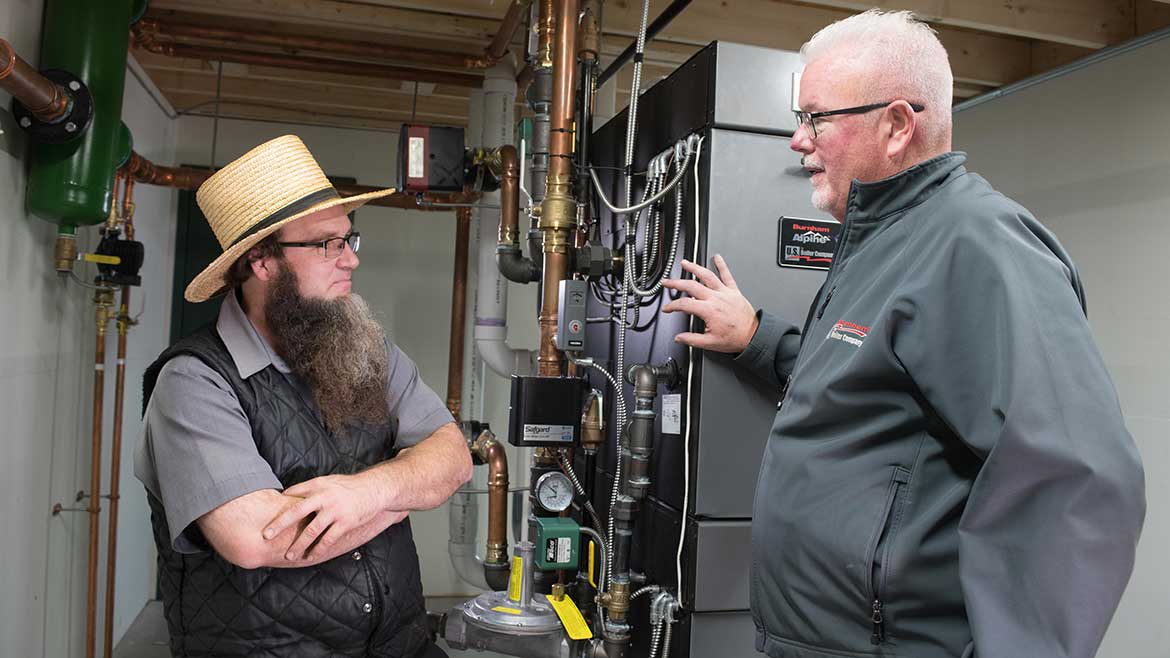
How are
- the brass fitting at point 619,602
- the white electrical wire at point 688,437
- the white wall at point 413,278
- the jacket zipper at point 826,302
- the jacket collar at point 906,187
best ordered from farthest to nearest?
the white wall at point 413,278, the brass fitting at point 619,602, the white electrical wire at point 688,437, the jacket zipper at point 826,302, the jacket collar at point 906,187

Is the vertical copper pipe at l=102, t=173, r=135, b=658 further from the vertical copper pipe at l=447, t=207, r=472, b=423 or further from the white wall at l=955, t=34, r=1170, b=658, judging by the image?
the white wall at l=955, t=34, r=1170, b=658

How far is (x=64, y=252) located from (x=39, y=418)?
0.51 metres

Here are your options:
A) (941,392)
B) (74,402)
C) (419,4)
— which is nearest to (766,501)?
(941,392)

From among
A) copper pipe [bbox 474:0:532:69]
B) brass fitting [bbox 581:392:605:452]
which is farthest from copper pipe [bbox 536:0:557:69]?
brass fitting [bbox 581:392:605:452]

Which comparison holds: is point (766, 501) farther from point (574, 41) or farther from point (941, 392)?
point (574, 41)

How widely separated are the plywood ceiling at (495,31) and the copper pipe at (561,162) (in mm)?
833

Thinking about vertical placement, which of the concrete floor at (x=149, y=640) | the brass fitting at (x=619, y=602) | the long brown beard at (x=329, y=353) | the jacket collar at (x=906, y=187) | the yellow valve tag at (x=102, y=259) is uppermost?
the jacket collar at (x=906, y=187)

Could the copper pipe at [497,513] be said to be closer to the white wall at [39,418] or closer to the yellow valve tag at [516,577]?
the yellow valve tag at [516,577]

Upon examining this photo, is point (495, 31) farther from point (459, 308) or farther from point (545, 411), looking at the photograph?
point (545, 411)

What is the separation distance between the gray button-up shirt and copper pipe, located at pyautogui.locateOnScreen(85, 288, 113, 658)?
154 centimetres

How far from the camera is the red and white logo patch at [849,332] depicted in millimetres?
1097

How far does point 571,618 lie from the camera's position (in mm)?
2211

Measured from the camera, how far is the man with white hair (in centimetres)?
87

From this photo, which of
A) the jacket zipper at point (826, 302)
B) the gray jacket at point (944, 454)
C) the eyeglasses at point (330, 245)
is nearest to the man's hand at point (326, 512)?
the eyeglasses at point (330, 245)
